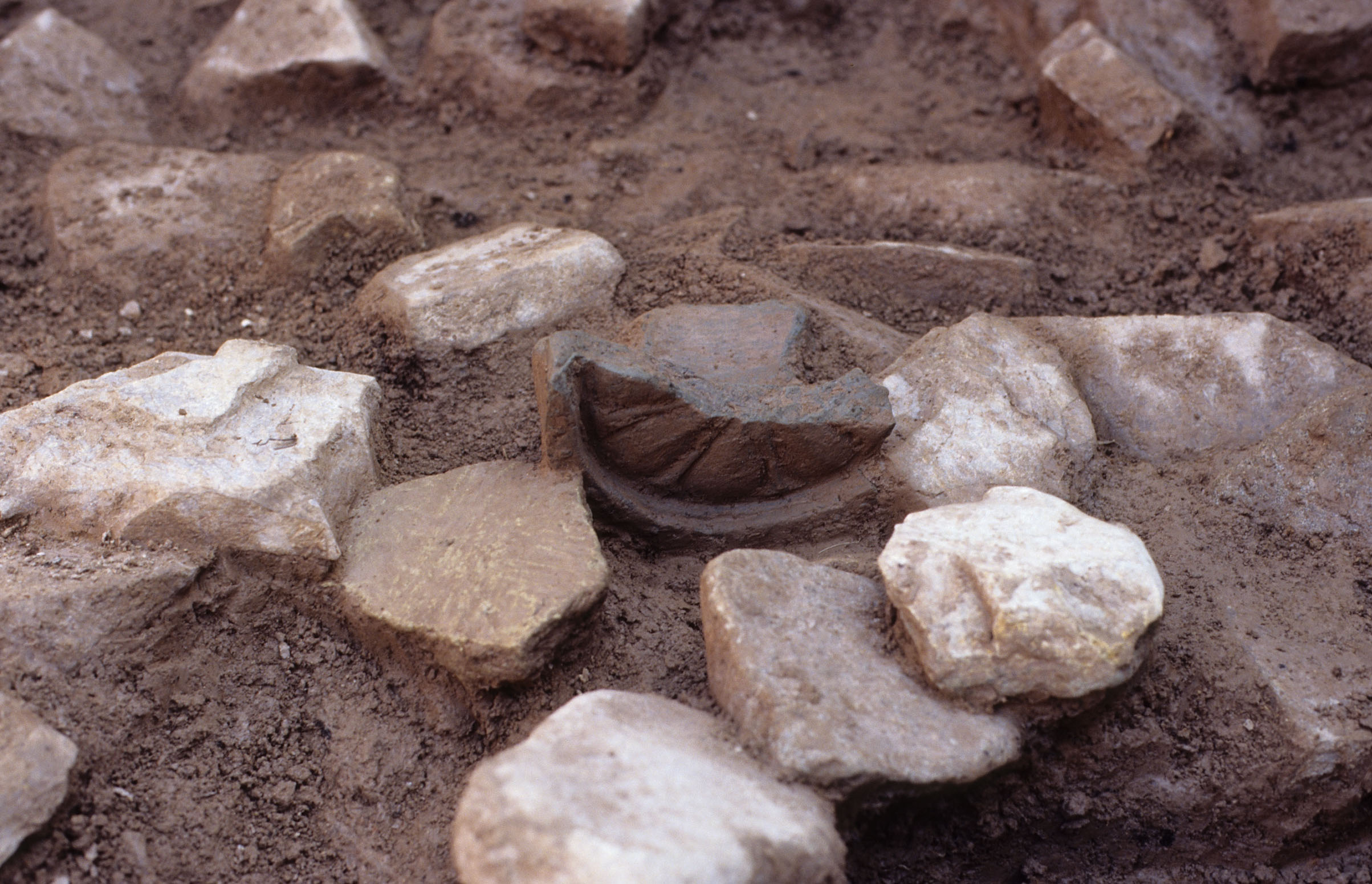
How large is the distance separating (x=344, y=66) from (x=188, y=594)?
2.03m

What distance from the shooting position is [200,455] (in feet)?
6.88

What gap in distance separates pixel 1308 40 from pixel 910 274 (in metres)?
1.62

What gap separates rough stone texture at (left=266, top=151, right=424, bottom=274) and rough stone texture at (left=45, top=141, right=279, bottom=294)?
13 cm

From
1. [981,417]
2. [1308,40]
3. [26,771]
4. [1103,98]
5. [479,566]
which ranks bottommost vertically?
[26,771]

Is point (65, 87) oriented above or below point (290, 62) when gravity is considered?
below

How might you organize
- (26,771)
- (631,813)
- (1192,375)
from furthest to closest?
(1192,375) → (26,771) → (631,813)

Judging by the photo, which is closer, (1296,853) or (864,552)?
(1296,853)

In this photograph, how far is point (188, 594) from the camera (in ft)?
6.63

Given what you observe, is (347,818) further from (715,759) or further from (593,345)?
(593,345)

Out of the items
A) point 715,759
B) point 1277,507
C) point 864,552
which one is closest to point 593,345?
point 864,552

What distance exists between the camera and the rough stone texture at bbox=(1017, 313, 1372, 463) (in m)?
2.48

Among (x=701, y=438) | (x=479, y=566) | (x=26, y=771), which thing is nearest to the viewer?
(x=26, y=771)

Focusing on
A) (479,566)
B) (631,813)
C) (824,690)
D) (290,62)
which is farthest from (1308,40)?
(631,813)

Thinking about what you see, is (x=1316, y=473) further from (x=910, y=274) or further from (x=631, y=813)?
(x=631, y=813)
